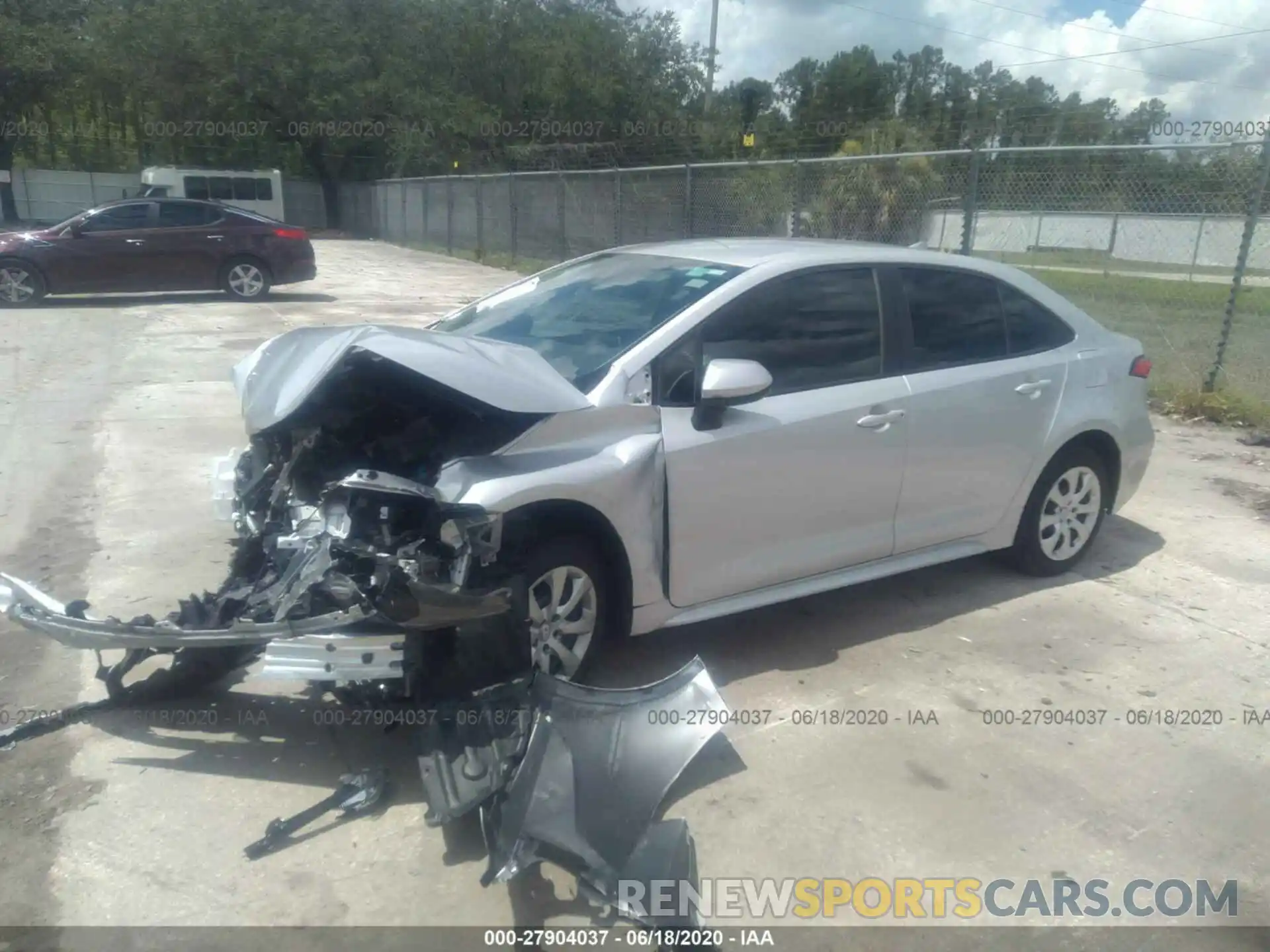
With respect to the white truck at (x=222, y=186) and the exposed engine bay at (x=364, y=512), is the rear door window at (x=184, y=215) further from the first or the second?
the white truck at (x=222, y=186)

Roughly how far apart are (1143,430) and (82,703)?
5.08 metres

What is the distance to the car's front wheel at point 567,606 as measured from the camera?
3658mm

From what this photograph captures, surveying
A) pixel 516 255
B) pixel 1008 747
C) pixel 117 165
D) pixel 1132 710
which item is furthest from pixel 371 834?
pixel 117 165

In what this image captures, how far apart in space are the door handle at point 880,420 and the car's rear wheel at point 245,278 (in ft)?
46.0

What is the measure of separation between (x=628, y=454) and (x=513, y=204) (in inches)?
791

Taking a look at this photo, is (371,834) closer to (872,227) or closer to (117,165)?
(872,227)

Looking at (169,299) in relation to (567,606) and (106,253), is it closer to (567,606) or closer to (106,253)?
(106,253)

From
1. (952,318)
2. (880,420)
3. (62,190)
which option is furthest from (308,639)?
(62,190)

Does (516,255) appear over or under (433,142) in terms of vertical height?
under

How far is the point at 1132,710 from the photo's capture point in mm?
4094

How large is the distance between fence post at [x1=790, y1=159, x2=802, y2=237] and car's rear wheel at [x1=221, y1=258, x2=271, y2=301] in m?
8.46

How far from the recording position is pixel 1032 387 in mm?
4902

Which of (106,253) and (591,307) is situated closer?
(591,307)

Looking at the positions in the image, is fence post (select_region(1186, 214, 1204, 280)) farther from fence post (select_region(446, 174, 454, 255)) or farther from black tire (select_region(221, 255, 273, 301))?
fence post (select_region(446, 174, 454, 255))
